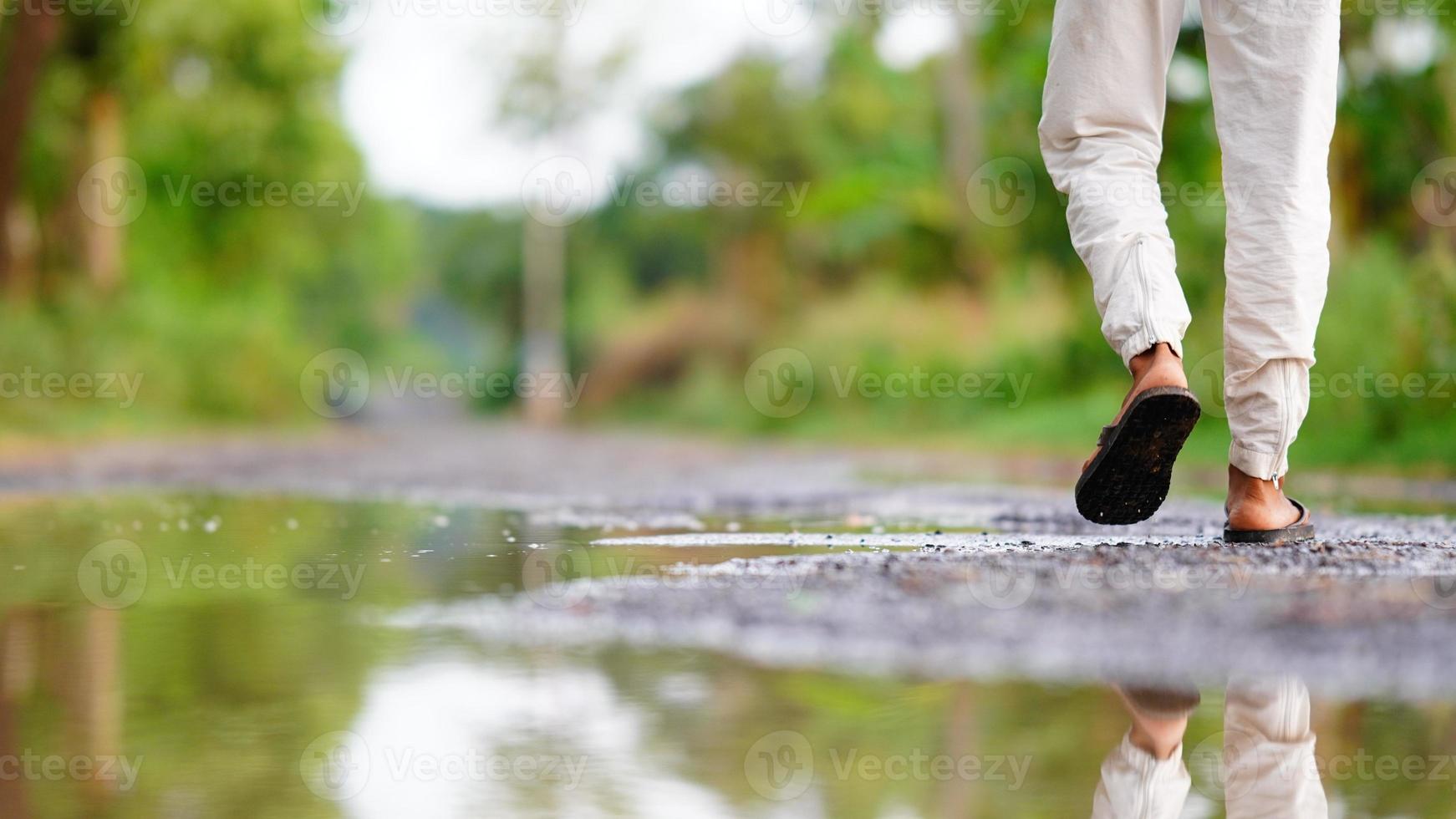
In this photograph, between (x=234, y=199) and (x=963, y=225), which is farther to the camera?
(x=234, y=199)

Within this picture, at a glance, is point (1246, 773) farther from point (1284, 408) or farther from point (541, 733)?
point (1284, 408)

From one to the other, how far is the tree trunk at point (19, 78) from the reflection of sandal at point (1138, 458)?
14115 mm

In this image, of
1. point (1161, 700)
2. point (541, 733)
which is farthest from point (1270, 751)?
point (541, 733)

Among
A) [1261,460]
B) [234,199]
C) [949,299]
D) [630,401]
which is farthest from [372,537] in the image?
[630,401]

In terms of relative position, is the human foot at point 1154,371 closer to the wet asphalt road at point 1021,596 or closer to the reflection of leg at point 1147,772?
the wet asphalt road at point 1021,596

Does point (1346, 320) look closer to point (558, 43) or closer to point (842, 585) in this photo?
point (842, 585)

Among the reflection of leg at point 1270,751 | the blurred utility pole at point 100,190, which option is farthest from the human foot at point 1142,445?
the blurred utility pole at point 100,190

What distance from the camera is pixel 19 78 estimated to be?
16266 millimetres

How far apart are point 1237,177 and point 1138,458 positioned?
80cm

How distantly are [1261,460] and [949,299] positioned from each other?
1645 cm

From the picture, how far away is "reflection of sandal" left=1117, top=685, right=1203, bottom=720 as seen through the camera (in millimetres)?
2449

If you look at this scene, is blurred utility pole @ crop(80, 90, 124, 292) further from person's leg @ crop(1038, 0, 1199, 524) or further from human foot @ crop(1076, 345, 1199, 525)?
human foot @ crop(1076, 345, 1199, 525)

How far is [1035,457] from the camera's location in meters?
13.0

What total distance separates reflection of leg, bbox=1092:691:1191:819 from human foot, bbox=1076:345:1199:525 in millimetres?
1824
